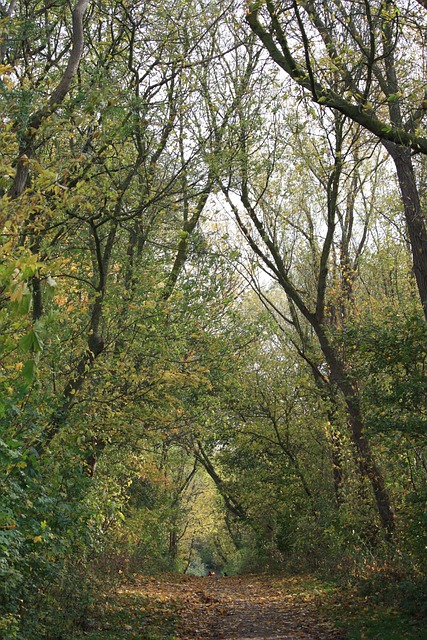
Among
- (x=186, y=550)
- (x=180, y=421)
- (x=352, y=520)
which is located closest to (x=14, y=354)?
(x=180, y=421)

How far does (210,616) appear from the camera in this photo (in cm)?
1103

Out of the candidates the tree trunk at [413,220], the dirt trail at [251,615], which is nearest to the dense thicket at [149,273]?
the tree trunk at [413,220]

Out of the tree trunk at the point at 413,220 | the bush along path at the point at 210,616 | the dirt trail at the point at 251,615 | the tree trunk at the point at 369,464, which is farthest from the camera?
the tree trunk at the point at 369,464

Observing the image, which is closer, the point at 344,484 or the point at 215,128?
the point at 215,128

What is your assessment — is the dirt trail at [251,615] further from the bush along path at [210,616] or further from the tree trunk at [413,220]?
the tree trunk at [413,220]

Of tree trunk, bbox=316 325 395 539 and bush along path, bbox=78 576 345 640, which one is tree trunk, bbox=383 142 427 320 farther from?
bush along path, bbox=78 576 345 640

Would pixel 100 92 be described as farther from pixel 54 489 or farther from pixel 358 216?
pixel 358 216

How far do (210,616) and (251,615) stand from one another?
0.73m

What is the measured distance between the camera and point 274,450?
66.7 feet

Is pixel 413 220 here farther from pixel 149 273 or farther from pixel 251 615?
pixel 251 615

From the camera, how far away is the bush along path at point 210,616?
8602 millimetres

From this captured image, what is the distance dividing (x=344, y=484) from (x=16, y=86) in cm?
1115

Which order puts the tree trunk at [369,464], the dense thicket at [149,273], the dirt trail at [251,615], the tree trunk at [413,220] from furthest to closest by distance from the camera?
1. the tree trunk at [369,464]
2. the tree trunk at [413,220]
3. the dirt trail at [251,615]
4. the dense thicket at [149,273]

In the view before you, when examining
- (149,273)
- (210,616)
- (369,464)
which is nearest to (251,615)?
(210,616)
